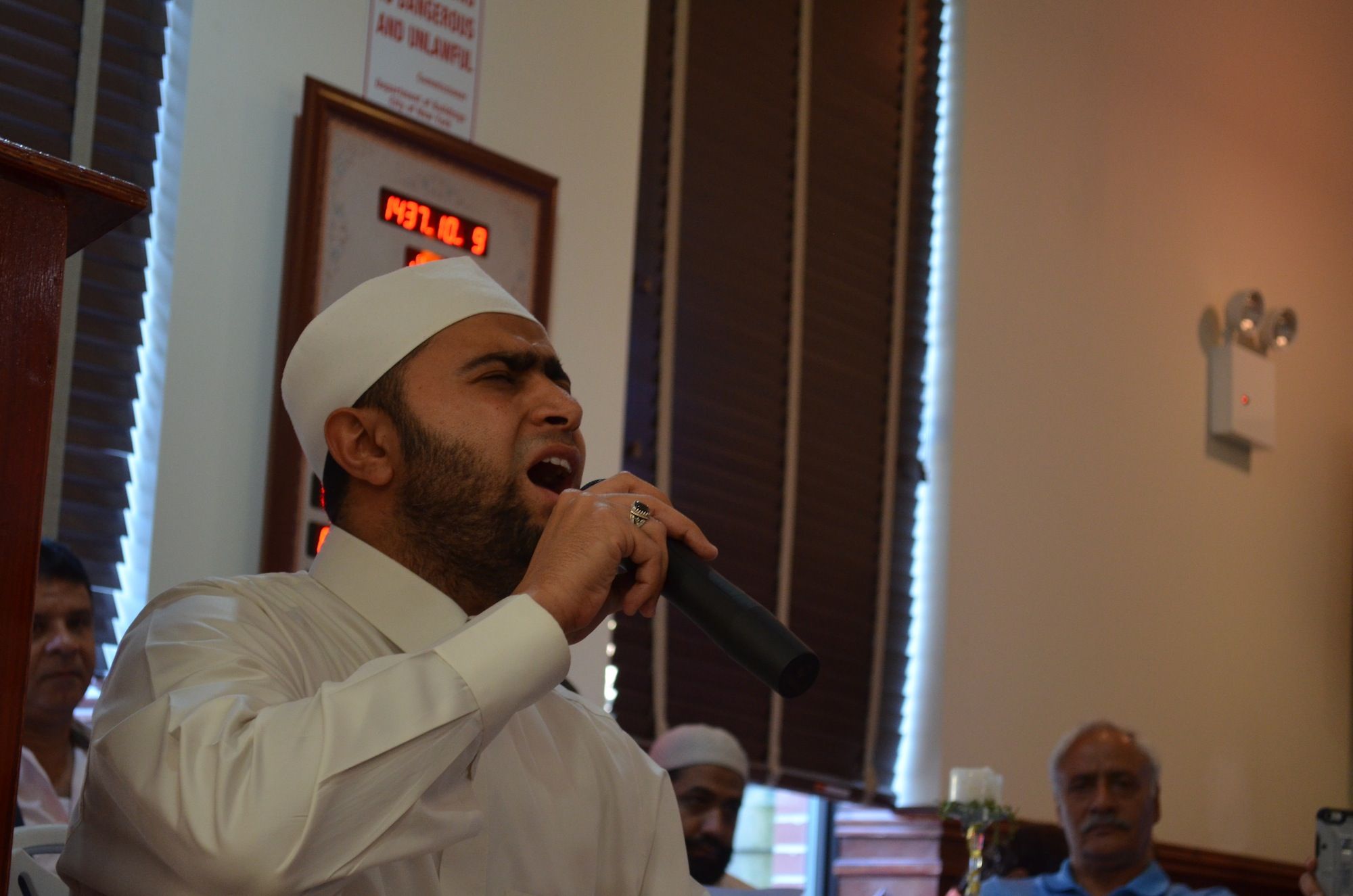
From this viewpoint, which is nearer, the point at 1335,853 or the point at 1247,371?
the point at 1335,853

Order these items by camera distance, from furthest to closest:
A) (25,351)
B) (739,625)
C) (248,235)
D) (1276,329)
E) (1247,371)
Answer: (1276,329) < (1247,371) < (248,235) < (739,625) < (25,351)

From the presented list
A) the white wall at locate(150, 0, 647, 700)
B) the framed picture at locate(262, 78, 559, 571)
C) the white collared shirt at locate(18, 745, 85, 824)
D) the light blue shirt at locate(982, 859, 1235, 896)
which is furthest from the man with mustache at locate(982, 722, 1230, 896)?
the white collared shirt at locate(18, 745, 85, 824)

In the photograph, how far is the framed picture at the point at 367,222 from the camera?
10.5 ft

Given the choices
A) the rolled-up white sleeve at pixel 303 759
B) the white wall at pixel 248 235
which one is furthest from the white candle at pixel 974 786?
the rolled-up white sleeve at pixel 303 759

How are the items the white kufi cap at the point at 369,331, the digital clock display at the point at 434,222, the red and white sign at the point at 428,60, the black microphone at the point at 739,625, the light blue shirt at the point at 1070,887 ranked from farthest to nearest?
the light blue shirt at the point at 1070,887
the red and white sign at the point at 428,60
the digital clock display at the point at 434,222
the white kufi cap at the point at 369,331
the black microphone at the point at 739,625

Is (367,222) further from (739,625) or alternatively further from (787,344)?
(739,625)

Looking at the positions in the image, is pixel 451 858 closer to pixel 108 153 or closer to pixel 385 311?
pixel 385 311

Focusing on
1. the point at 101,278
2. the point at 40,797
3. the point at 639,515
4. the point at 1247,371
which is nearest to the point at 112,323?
the point at 101,278

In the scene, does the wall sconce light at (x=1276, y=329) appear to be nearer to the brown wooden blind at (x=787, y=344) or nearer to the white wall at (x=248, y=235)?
the brown wooden blind at (x=787, y=344)

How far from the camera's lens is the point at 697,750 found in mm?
4113

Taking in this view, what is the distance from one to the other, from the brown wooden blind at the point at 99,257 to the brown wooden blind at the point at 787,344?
55.8 inches

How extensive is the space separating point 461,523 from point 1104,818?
3.22 metres

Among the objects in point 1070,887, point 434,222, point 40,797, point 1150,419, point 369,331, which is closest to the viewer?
point 369,331

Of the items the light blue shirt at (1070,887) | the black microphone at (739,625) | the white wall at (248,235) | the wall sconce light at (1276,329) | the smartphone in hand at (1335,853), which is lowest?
the light blue shirt at (1070,887)
